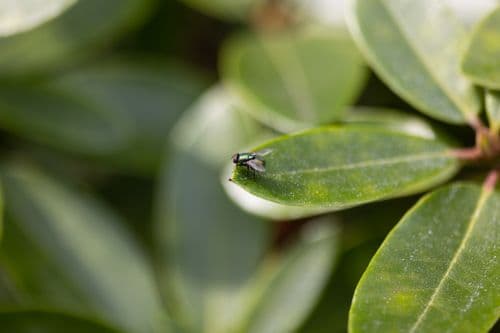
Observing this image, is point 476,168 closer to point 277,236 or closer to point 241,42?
point 277,236

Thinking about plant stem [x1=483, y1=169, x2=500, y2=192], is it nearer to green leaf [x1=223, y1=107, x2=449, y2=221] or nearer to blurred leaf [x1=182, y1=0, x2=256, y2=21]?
green leaf [x1=223, y1=107, x2=449, y2=221]

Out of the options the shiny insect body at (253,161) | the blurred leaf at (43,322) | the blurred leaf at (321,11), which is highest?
the shiny insect body at (253,161)

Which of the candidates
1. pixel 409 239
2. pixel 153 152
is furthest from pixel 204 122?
pixel 409 239

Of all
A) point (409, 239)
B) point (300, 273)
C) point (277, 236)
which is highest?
point (409, 239)

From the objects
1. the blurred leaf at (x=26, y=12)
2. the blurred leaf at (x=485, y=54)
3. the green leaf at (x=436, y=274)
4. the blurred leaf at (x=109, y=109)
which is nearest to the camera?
the green leaf at (x=436, y=274)

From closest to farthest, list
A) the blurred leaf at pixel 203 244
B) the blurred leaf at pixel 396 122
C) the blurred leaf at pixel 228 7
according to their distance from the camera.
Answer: the blurred leaf at pixel 396 122 < the blurred leaf at pixel 203 244 < the blurred leaf at pixel 228 7

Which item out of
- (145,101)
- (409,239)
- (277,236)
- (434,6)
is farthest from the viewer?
(145,101)

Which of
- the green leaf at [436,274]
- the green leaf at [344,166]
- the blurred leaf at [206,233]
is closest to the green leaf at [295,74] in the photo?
the blurred leaf at [206,233]

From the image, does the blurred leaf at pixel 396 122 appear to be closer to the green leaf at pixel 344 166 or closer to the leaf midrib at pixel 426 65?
the leaf midrib at pixel 426 65
